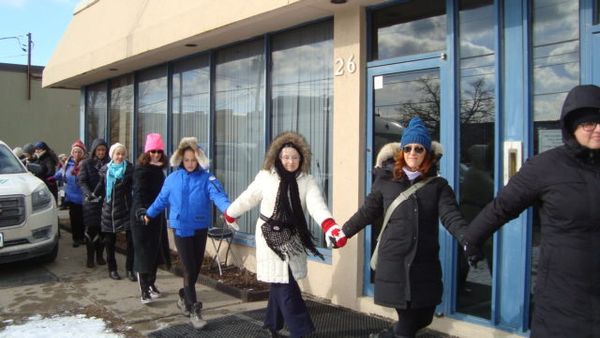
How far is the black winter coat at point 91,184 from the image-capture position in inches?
283

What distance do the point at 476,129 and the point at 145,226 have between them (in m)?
3.46

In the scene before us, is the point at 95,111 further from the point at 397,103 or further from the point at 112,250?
the point at 397,103

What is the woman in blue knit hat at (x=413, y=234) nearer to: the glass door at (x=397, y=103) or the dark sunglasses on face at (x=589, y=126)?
the dark sunglasses on face at (x=589, y=126)

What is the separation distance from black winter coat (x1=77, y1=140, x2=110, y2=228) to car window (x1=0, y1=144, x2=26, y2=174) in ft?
4.14

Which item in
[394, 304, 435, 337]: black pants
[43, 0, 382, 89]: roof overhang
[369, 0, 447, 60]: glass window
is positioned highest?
[43, 0, 382, 89]: roof overhang

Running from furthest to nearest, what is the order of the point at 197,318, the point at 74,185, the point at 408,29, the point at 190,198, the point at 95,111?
the point at 95,111, the point at 74,185, the point at 408,29, the point at 190,198, the point at 197,318

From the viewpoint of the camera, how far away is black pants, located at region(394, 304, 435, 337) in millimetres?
3604

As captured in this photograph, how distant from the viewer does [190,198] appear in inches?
199

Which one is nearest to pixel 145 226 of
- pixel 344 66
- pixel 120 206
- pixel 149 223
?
pixel 149 223

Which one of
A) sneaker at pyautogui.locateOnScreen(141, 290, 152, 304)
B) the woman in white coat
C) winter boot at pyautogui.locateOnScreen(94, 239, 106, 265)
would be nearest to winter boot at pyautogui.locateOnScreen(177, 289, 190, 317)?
sneaker at pyautogui.locateOnScreen(141, 290, 152, 304)

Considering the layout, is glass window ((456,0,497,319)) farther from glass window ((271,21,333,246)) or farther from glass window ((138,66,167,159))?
glass window ((138,66,167,159))

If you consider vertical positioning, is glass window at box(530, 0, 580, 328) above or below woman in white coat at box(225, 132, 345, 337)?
above

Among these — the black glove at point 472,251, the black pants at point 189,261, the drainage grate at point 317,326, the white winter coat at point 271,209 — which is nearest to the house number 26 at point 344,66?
the white winter coat at point 271,209

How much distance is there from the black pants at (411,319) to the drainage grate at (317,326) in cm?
109
